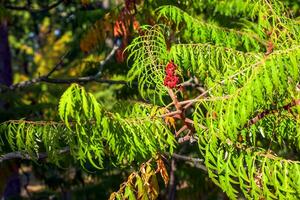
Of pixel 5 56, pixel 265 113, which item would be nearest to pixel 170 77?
pixel 265 113

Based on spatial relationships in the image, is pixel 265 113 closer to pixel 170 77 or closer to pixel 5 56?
pixel 170 77

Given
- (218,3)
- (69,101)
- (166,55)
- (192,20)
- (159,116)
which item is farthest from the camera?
(218,3)

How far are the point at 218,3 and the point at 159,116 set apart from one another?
2.99 metres

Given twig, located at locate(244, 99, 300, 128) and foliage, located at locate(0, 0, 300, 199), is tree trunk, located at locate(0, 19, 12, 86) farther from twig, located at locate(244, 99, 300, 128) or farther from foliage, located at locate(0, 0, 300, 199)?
twig, located at locate(244, 99, 300, 128)

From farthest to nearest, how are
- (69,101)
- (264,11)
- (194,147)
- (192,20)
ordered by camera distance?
(194,147), (192,20), (264,11), (69,101)

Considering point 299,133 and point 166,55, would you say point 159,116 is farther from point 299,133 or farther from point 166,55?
point 299,133

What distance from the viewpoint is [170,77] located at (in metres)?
3.23

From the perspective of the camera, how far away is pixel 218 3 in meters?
5.84

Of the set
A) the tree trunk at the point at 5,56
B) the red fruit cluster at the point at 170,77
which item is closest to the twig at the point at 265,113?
the red fruit cluster at the point at 170,77

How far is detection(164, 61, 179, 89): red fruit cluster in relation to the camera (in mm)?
3215

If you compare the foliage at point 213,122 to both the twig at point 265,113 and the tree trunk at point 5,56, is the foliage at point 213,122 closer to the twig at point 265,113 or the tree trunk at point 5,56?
the twig at point 265,113

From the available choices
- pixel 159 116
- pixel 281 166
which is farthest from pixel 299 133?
pixel 159 116

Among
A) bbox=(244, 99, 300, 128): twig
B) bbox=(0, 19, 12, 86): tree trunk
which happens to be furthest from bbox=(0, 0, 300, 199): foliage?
bbox=(0, 19, 12, 86): tree trunk

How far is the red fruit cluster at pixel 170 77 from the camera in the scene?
3215mm
